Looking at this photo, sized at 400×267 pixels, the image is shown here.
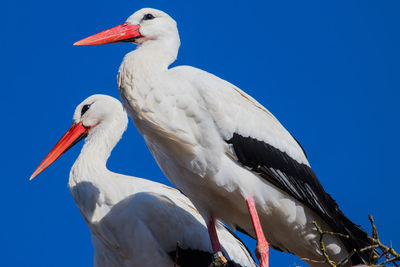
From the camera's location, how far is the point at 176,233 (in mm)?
6152

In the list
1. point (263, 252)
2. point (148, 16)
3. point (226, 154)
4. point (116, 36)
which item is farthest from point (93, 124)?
point (263, 252)

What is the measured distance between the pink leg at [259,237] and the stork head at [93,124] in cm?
204

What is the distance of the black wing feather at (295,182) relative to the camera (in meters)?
5.43

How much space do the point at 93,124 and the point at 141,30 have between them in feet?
5.09

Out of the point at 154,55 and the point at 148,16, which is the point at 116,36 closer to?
the point at 148,16

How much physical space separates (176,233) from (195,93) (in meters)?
1.38

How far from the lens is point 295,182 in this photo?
219 inches

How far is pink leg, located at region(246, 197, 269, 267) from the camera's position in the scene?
5.33 metres

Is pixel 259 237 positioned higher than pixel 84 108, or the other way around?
pixel 84 108

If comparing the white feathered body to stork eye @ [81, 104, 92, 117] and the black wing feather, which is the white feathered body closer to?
the black wing feather

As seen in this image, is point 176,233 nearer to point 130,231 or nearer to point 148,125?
point 130,231

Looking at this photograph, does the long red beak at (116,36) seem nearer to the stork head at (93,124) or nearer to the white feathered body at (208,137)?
the white feathered body at (208,137)

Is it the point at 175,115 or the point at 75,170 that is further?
the point at 75,170


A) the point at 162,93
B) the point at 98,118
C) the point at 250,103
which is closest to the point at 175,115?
the point at 162,93
